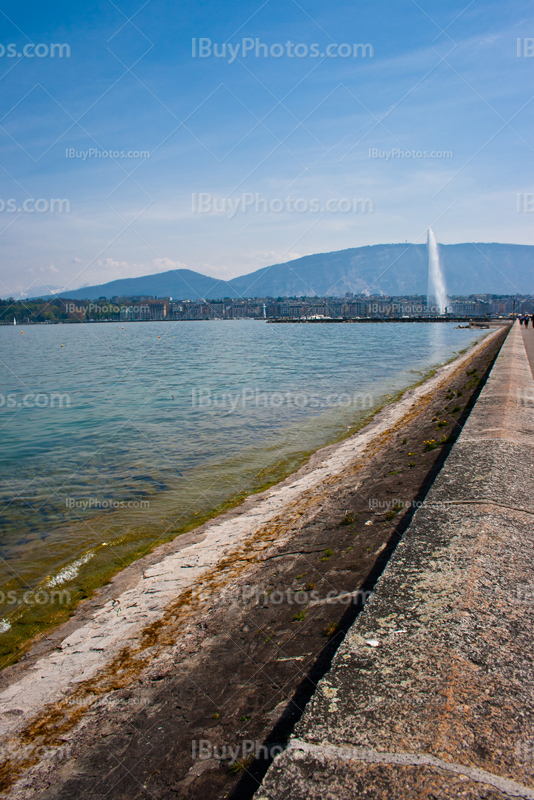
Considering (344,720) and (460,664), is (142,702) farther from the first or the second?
(460,664)

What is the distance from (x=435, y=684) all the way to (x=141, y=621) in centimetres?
400

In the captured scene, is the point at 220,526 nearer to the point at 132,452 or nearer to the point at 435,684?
the point at 132,452

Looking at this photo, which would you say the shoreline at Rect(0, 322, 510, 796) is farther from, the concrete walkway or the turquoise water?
the concrete walkway

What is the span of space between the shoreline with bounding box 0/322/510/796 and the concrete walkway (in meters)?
1.51

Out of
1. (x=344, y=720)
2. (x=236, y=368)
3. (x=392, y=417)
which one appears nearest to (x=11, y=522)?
(x=344, y=720)

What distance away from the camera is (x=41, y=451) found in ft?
49.2

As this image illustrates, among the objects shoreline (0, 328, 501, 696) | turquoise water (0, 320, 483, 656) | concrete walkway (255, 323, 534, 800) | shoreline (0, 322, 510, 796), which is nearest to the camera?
concrete walkway (255, 323, 534, 800)

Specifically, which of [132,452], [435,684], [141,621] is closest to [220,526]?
[141,621]

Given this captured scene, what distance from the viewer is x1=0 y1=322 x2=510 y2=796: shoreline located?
4.45 metres

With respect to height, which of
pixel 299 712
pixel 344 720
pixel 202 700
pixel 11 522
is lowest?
pixel 11 522

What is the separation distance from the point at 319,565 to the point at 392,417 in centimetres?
1222

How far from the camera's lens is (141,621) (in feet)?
18.9

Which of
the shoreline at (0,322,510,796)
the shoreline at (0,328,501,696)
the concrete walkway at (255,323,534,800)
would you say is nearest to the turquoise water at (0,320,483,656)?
the shoreline at (0,328,501,696)

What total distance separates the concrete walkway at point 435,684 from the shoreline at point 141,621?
151cm
